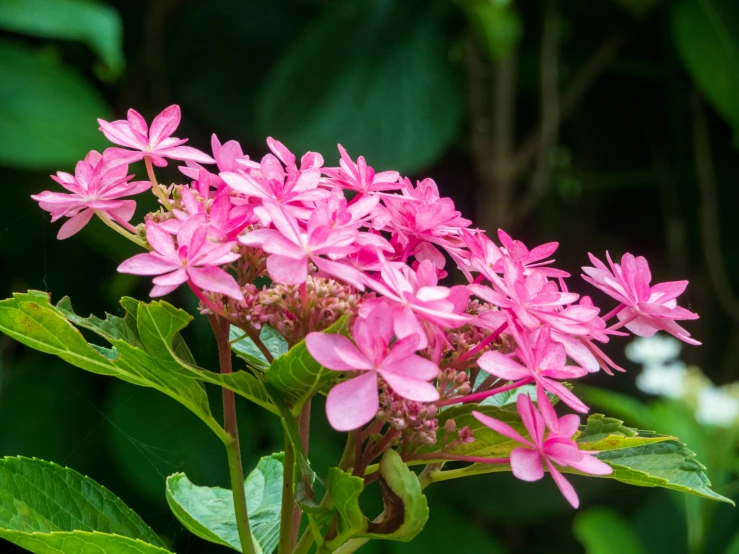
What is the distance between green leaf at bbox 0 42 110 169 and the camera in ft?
3.59

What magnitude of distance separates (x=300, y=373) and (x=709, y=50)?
1.27 meters

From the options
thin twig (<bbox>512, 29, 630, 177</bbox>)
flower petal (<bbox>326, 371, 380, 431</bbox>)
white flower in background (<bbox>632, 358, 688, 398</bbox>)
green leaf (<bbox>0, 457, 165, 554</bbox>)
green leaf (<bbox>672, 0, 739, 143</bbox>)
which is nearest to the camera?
flower petal (<bbox>326, 371, 380, 431</bbox>)

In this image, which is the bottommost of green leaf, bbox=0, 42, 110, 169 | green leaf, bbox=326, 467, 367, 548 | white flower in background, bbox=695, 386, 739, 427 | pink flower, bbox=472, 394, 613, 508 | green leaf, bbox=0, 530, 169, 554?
green leaf, bbox=0, 530, 169, 554

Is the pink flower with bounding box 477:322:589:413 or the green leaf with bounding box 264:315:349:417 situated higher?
the pink flower with bounding box 477:322:589:413

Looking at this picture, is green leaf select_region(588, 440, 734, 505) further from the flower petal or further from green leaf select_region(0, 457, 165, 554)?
green leaf select_region(0, 457, 165, 554)

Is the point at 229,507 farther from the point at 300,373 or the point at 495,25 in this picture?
the point at 495,25

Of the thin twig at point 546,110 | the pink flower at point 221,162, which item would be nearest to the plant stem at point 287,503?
the pink flower at point 221,162

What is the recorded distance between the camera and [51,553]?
0.34 m

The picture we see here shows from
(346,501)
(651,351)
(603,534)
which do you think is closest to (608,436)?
(346,501)

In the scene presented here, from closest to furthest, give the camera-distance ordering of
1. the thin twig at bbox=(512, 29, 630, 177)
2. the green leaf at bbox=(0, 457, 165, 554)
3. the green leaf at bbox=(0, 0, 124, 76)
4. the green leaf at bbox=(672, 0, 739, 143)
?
the green leaf at bbox=(0, 457, 165, 554) → the green leaf at bbox=(0, 0, 124, 76) → the green leaf at bbox=(672, 0, 739, 143) → the thin twig at bbox=(512, 29, 630, 177)

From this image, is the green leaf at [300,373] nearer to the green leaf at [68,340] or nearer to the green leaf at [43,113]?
the green leaf at [68,340]

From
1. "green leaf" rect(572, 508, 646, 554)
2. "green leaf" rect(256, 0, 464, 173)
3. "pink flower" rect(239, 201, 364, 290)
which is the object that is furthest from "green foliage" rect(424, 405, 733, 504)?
"green leaf" rect(256, 0, 464, 173)

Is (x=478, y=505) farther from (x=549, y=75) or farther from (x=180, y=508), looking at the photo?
(x=180, y=508)

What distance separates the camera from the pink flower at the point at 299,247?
0.95 feet
